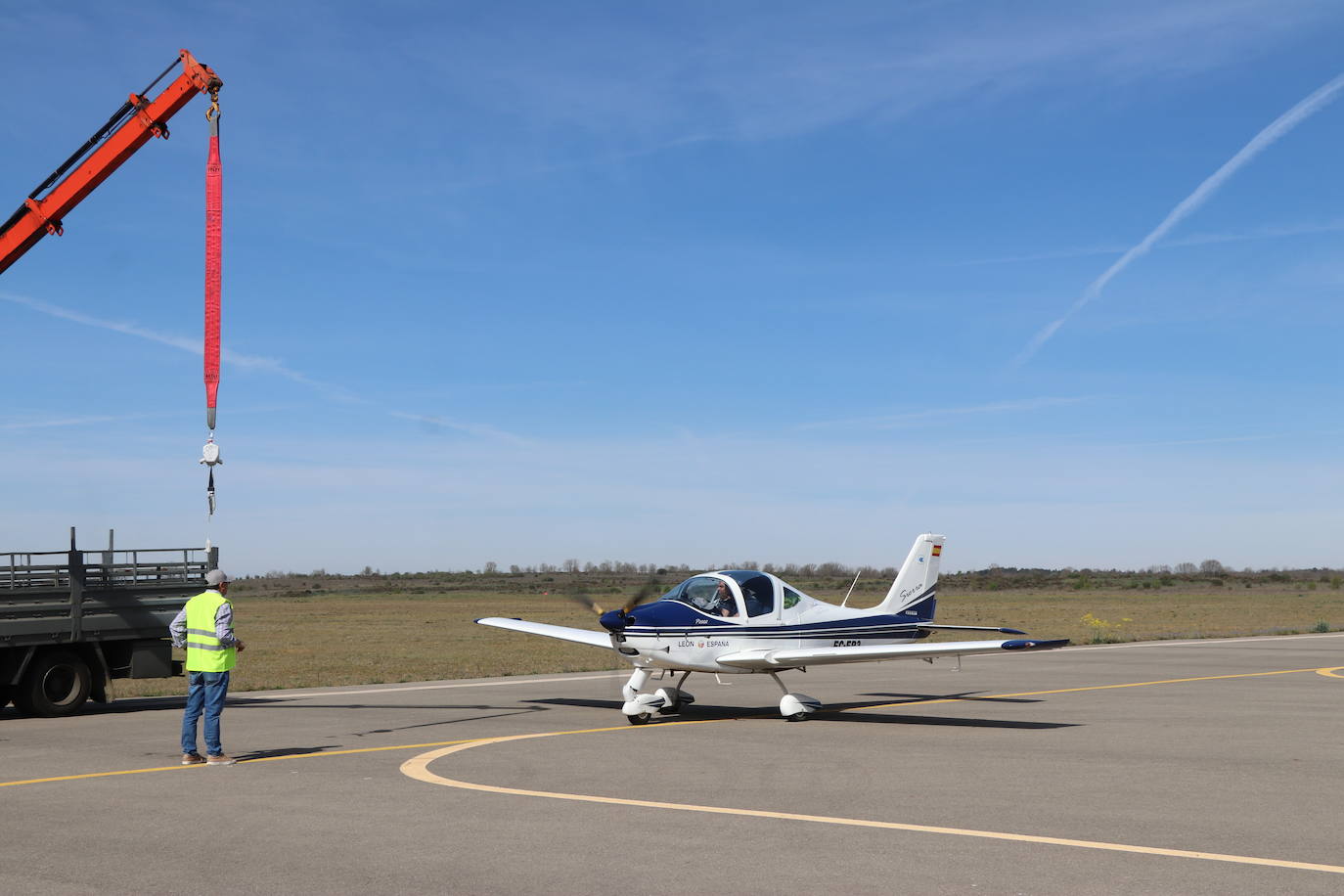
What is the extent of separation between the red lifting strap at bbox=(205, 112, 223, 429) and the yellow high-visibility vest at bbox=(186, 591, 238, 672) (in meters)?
4.61

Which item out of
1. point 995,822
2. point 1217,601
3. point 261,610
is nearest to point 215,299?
point 995,822

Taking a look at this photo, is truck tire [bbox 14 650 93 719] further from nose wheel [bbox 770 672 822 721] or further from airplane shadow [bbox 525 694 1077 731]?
nose wheel [bbox 770 672 822 721]

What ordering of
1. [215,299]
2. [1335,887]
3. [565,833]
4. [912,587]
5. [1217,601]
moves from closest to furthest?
[1335,887], [565,833], [215,299], [912,587], [1217,601]

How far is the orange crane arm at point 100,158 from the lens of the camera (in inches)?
802

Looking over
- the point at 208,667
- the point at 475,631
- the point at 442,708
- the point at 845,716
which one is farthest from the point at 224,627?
the point at 475,631

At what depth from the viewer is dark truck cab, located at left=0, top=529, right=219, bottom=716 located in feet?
56.3

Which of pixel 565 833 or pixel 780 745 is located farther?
pixel 780 745

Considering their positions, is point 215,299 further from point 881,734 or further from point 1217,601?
point 1217,601

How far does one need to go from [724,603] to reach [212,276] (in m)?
8.46

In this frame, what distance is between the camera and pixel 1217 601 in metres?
86.9

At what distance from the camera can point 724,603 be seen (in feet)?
57.3

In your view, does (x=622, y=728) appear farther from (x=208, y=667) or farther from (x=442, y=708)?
(x=208, y=667)

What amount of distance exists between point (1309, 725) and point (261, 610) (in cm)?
6841

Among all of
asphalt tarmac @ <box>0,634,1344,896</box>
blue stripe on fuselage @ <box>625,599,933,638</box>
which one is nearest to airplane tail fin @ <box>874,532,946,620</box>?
asphalt tarmac @ <box>0,634,1344,896</box>
